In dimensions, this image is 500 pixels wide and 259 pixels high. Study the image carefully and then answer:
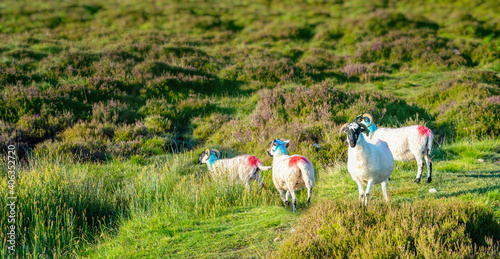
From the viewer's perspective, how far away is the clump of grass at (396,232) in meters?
3.35

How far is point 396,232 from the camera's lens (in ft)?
11.6

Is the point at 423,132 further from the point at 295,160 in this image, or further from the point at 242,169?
the point at 242,169

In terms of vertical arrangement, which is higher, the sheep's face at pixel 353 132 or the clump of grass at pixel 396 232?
the sheep's face at pixel 353 132

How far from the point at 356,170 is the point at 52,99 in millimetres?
11188

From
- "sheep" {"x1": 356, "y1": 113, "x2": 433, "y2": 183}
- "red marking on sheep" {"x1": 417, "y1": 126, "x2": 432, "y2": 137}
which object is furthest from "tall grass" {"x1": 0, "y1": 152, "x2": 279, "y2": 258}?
"red marking on sheep" {"x1": 417, "y1": 126, "x2": 432, "y2": 137}

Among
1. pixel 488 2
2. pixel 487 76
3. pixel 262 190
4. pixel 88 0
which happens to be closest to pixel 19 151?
pixel 262 190

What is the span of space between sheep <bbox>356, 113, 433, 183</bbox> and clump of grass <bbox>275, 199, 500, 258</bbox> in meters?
2.15

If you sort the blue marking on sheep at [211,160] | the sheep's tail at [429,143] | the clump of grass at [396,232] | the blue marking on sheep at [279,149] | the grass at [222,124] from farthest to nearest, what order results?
the blue marking on sheep at [211,160], the sheep's tail at [429,143], the blue marking on sheep at [279,149], the grass at [222,124], the clump of grass at [396,232]

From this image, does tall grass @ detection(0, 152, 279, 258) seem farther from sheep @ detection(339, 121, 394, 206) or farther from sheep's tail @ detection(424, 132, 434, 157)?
sheep's tail @ detection(424, 132, 434, 157)

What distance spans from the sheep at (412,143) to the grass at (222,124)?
48cm

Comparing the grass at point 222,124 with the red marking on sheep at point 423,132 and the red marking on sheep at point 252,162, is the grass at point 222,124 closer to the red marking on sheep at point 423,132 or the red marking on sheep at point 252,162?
the red marking on sheep at point 252,162

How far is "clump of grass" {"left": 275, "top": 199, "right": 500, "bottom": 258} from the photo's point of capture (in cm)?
335

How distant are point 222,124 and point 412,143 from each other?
268 inches

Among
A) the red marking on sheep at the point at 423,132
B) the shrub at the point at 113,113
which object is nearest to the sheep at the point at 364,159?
the red marking on sheep at the point at 423,132
